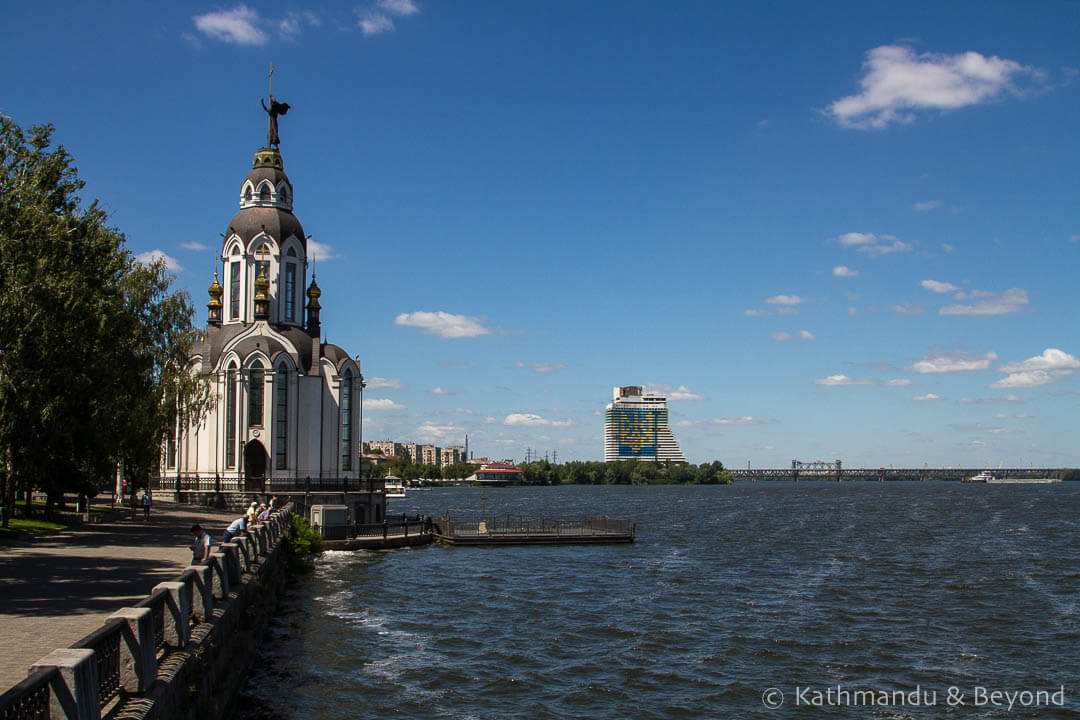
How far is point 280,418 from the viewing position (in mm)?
53000

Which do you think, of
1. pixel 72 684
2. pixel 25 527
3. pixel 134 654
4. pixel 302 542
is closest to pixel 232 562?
pixel 134 654

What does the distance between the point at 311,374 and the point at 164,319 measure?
15.4m

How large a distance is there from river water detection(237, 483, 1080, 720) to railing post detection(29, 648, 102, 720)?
10.1 m

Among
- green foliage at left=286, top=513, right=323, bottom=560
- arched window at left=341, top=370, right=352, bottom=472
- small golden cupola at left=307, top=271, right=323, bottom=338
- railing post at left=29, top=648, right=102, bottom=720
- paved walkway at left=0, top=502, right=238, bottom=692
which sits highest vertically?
small golden cupola at left=307, top=271, right=323, bottom=338

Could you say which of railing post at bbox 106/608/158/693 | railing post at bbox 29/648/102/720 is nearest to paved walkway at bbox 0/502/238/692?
railing post at bbox 106/608/158/693

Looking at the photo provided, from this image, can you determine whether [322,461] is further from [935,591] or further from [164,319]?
[935,591]

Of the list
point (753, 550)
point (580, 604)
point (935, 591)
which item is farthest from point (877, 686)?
point (753, 550)

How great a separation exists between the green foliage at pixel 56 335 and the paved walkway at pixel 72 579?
2.77m

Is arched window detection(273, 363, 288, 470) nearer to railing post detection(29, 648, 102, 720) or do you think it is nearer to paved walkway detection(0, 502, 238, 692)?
paved walkway detection(0, 502, 238, 692)

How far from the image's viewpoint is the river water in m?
19.3

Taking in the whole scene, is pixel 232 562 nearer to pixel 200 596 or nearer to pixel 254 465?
pixel 200 596

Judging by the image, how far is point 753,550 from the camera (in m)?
51.1

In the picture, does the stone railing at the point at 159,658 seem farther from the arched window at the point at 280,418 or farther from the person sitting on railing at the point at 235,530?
the arched window at the point at 280,418

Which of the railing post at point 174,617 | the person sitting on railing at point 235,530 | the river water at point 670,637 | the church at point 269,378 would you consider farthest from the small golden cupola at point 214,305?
the railing post at point 174,617
